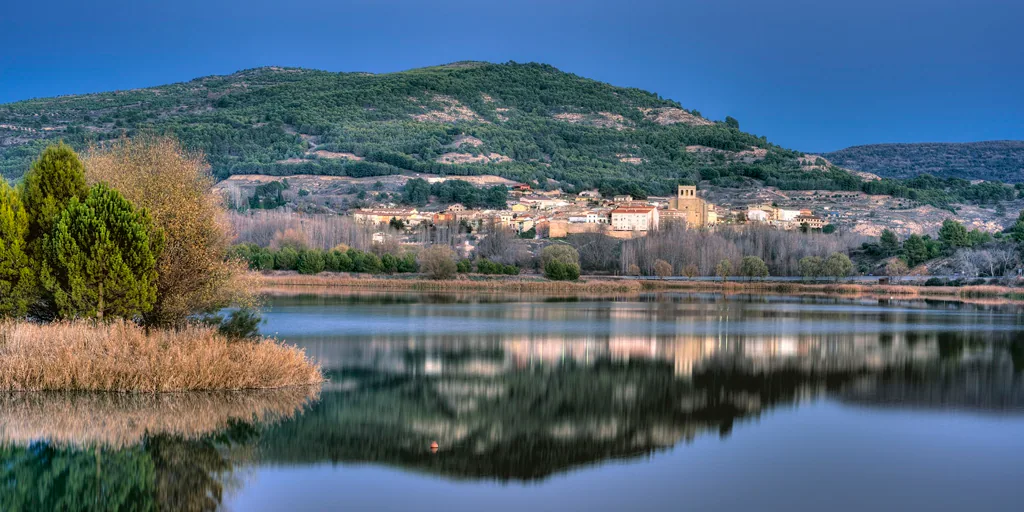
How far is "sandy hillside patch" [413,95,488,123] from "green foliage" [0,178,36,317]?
12388 cm

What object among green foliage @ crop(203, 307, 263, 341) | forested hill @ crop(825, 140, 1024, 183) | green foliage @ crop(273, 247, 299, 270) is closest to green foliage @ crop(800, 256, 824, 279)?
green foliage @ crop(273, 247, 299, 270)

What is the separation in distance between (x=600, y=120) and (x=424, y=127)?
36.0 meters

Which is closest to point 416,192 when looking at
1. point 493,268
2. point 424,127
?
point 424,127

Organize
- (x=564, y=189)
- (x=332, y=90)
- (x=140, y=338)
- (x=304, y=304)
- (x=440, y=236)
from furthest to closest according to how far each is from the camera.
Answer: (x=332, y=90) → (x=564, y=189) → (x=440, y=236) → (x=304, y=304) → (x=140, y=338)

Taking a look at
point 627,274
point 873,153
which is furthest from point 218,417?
point 873,153

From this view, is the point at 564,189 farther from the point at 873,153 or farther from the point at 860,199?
the point at 873,153

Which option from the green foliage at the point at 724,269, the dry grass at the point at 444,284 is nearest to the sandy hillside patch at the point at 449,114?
the green foliage at the point at 724,269

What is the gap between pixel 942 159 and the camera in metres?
165

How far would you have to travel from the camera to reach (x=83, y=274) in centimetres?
1483

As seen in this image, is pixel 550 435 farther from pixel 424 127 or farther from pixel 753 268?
pixel 424 127

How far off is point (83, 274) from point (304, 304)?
1933 centimetres

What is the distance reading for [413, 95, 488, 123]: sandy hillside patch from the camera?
5536 inches

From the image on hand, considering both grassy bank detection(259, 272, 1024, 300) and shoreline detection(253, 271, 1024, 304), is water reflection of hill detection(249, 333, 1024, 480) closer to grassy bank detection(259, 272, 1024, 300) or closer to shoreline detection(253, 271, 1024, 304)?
shoreline detection(253, 271, 1024, 304)

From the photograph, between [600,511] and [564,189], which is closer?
[600,511]
